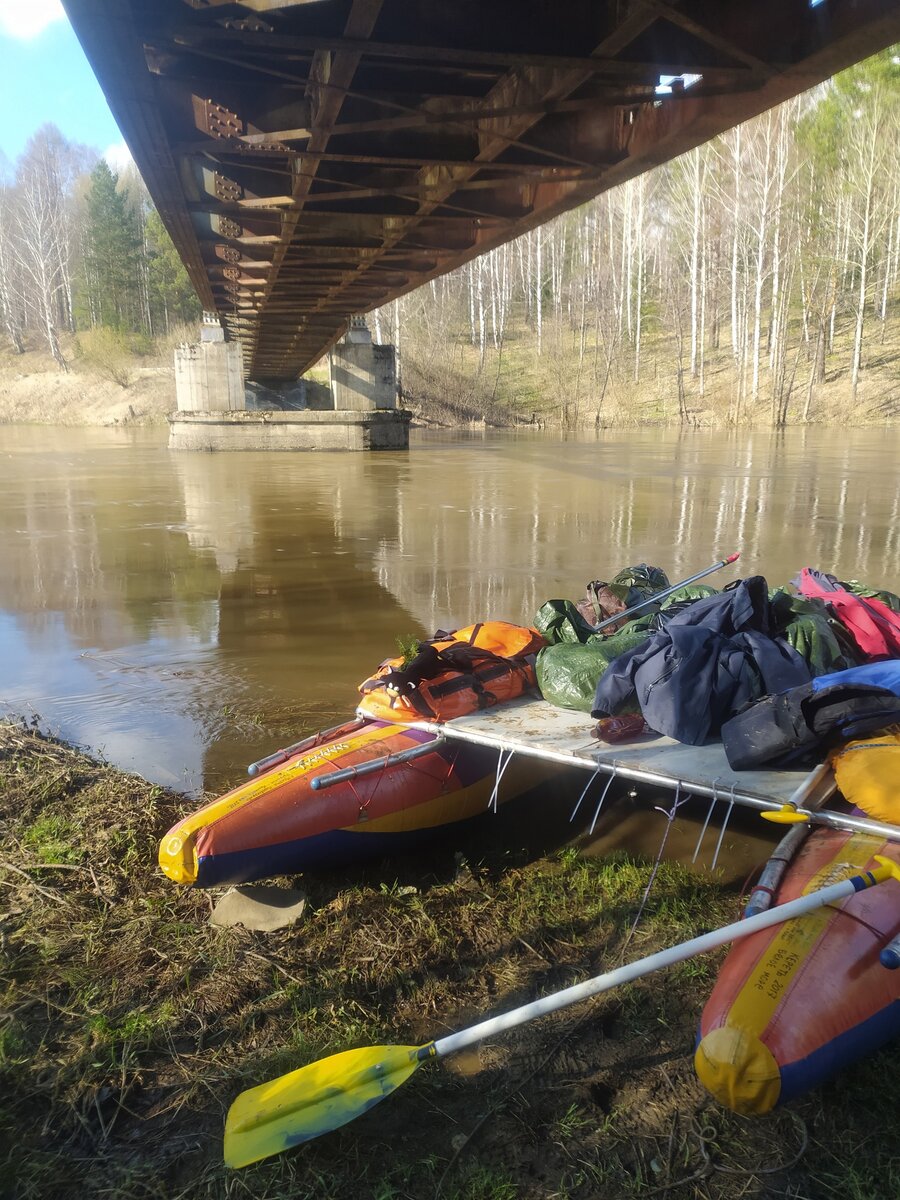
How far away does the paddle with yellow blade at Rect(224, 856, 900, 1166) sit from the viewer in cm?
211

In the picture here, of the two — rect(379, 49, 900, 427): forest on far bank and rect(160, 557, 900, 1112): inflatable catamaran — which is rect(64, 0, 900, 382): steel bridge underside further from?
rect(379, 49, 900, 427): forest on far bank

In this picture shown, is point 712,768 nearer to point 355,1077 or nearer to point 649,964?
point 649,964

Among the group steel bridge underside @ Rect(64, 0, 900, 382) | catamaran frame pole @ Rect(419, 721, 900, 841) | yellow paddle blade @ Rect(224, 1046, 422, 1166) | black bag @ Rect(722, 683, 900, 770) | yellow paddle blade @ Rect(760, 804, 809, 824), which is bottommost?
yellow paddle blade @ Rect(224, 1046, 422, 1166)

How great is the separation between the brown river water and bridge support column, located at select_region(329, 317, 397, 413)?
818cm

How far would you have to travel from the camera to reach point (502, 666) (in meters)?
4.50

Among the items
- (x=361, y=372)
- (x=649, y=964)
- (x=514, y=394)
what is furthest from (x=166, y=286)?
(x=649, y=964)

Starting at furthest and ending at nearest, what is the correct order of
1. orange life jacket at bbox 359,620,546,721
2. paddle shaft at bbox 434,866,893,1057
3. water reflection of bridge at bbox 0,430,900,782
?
water reflection of bridge at bbox 0,430,900,782, orange life jacket at bbox 359,620,546,721, paddle shaft at bbox 434,866,893,1057

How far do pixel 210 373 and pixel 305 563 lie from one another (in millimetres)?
19645

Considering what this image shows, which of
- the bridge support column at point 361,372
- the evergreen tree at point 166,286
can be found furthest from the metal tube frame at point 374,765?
the evergreen tree at point 166,286

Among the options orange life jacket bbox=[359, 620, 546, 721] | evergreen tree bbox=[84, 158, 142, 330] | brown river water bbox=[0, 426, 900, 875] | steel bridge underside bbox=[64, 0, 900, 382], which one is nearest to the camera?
orange life jacket bbox=[359, 620, 546, 721]

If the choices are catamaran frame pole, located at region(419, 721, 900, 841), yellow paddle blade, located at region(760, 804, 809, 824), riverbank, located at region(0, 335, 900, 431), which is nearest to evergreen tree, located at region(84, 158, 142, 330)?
riverbank, located at region(0, 335, 900, 431)

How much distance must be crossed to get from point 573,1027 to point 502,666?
217 centimetres

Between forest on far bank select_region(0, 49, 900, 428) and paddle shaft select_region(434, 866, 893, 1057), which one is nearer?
paddle shaft select_region(434, 866, 893, 1057)

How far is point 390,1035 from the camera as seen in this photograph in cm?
261
